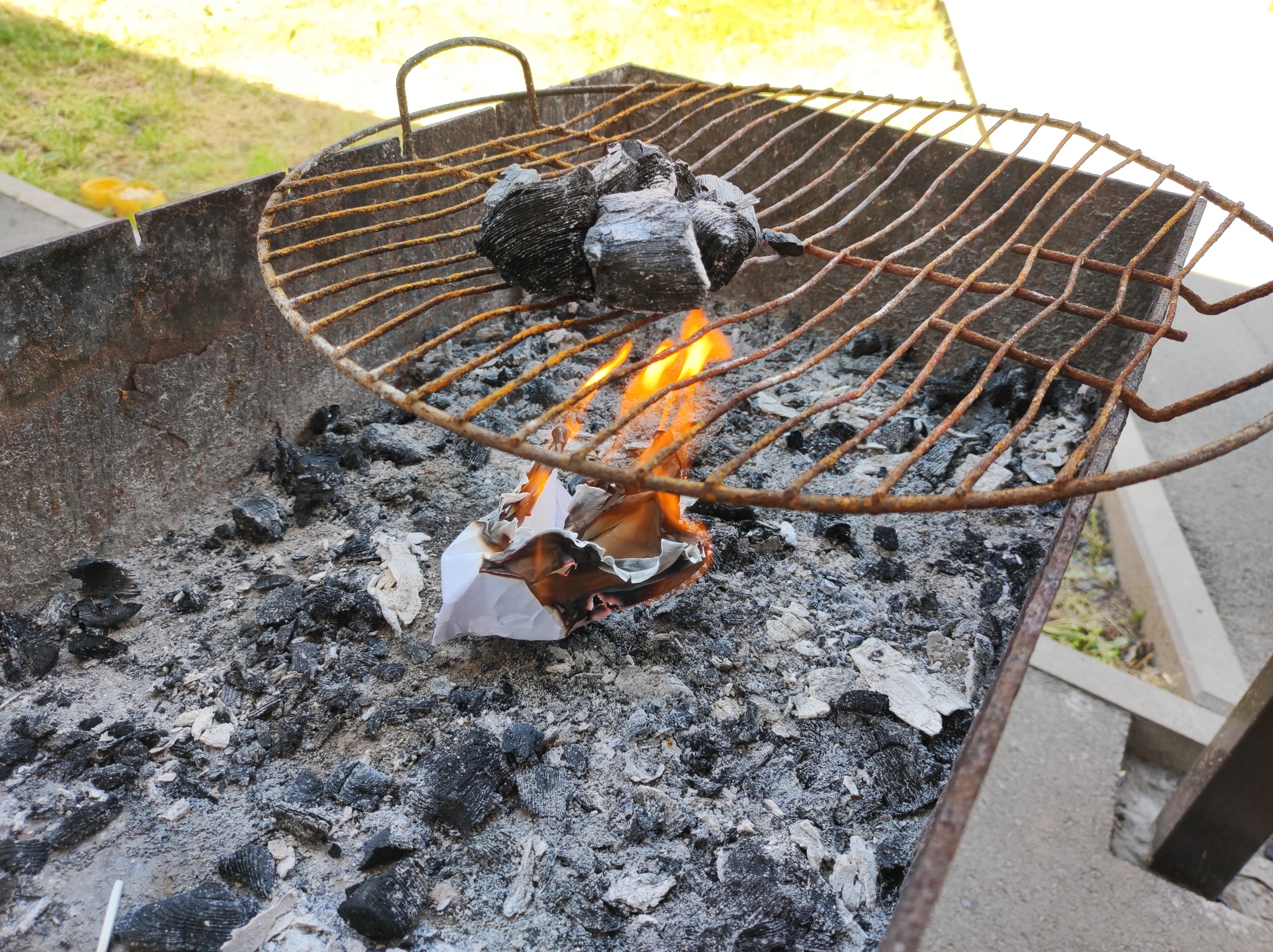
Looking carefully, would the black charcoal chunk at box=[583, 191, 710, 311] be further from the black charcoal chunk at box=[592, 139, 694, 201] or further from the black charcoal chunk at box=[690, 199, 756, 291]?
the black charcoal chunk at box=[592, 139, 694, 201]

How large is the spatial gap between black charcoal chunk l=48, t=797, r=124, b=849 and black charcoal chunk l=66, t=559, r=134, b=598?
56cm

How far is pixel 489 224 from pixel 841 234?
5.65ft

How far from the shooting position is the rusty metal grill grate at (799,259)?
165 cm

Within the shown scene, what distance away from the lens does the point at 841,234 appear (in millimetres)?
2908

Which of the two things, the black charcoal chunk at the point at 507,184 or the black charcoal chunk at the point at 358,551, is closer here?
the black charcoal chunk at the point at 507,184

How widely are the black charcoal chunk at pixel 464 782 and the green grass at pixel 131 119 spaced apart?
365cm

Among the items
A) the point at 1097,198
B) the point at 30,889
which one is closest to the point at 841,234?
the point at 1097,198

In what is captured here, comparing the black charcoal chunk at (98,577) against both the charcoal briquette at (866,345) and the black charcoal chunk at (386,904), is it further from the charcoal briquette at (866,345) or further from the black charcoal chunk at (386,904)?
the charcoal briquette at (866,345)

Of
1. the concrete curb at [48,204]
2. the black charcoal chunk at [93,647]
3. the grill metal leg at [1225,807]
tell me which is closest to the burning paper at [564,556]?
the black charcoal chunk at [93,647]

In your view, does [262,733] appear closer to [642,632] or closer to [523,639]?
[523,639]

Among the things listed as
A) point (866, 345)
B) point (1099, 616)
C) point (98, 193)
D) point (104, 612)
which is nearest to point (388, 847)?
point (104, 612)

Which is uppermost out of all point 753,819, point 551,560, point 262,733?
point 551,560

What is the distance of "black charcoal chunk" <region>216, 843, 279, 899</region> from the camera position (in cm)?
142

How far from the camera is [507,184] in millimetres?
1566
